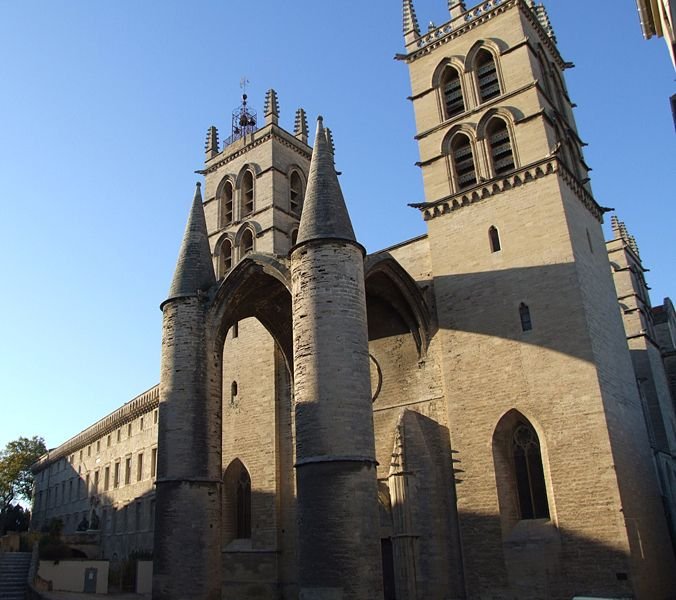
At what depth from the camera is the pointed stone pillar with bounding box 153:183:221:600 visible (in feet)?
50.1

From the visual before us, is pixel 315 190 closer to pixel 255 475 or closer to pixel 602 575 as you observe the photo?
pixel 255 475

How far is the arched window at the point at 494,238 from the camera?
16.6 m

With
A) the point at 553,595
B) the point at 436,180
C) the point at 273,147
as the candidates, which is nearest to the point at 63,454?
the point at 273,147

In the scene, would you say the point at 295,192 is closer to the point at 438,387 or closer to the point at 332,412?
the point at 438,387

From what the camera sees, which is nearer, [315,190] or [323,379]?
[323,379]

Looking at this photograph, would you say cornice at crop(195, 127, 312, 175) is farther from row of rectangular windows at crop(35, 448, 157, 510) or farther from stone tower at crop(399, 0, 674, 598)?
row of rectangular windows at crop(35, 448, 157, 510)

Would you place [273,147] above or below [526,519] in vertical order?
above

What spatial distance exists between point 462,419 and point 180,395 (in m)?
6.74

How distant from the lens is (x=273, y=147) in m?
22.9

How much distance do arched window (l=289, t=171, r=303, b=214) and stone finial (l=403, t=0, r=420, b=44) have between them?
5.85 m

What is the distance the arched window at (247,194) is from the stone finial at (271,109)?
1981 millimetres

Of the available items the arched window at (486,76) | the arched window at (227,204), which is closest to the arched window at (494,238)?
the arched window at (486,76)

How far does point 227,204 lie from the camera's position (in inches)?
938

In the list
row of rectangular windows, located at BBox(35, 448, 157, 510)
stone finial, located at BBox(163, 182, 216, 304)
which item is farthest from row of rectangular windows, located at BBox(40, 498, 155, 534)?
stone finial, located at BBox(163, 182, 216, 304)
